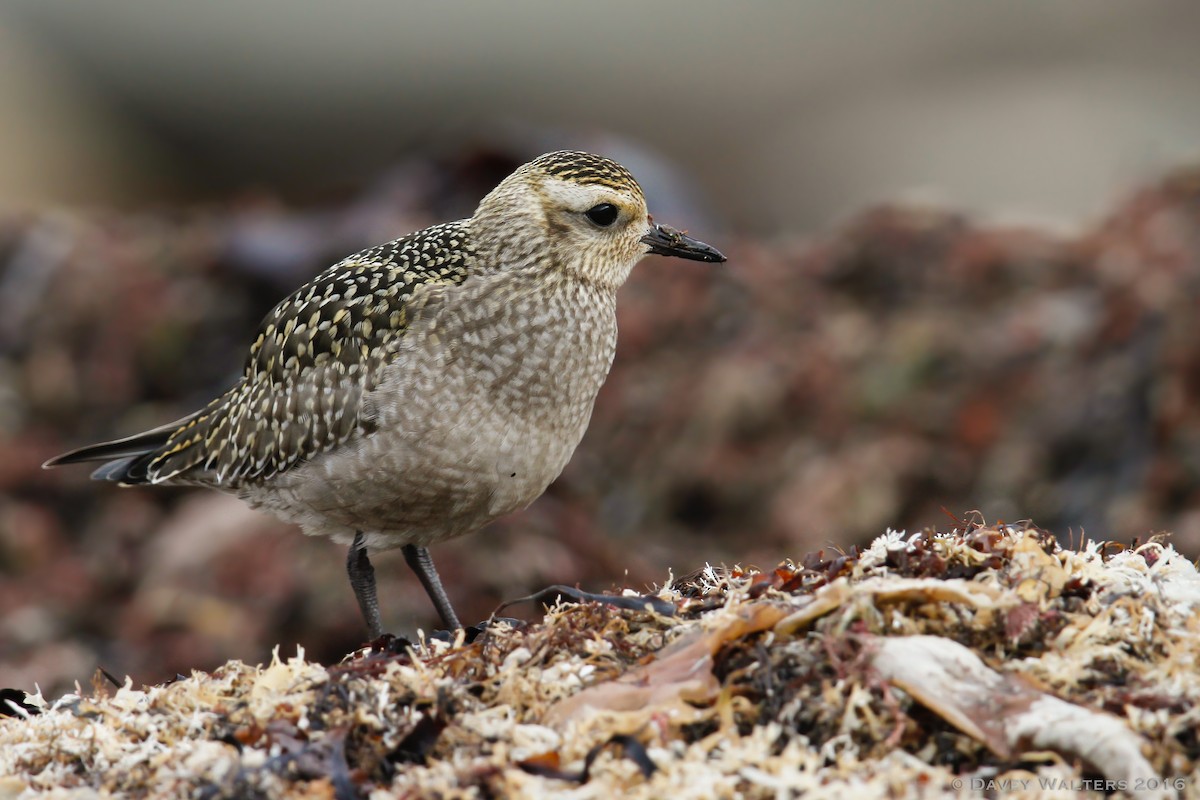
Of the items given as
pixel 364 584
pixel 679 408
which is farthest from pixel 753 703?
pixel 679 408

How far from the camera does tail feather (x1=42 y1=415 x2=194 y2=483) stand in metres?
6.30

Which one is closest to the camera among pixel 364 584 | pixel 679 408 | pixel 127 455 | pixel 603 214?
pixel 603 214

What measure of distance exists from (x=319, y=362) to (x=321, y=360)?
0.05ft

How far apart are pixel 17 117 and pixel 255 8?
362cm

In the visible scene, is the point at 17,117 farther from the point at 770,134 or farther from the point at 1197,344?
the point at 1197,344

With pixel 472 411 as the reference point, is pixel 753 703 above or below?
below

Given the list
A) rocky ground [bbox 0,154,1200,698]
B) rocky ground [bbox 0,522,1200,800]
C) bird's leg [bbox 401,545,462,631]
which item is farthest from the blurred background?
bird's leg [bbox 401,545,462,631]

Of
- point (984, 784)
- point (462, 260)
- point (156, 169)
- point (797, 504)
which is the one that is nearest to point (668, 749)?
point (984, 784)

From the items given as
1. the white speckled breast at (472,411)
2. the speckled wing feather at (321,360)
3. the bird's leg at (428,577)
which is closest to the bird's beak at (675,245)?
the white speckled breast at (472,411)

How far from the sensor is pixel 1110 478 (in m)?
8.45

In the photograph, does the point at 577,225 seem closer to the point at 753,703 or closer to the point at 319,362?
the point at 319,362

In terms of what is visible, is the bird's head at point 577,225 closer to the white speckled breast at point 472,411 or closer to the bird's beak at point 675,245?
the bird's beak at point 675,245

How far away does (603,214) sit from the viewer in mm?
5324

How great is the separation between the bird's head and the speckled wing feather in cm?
17
